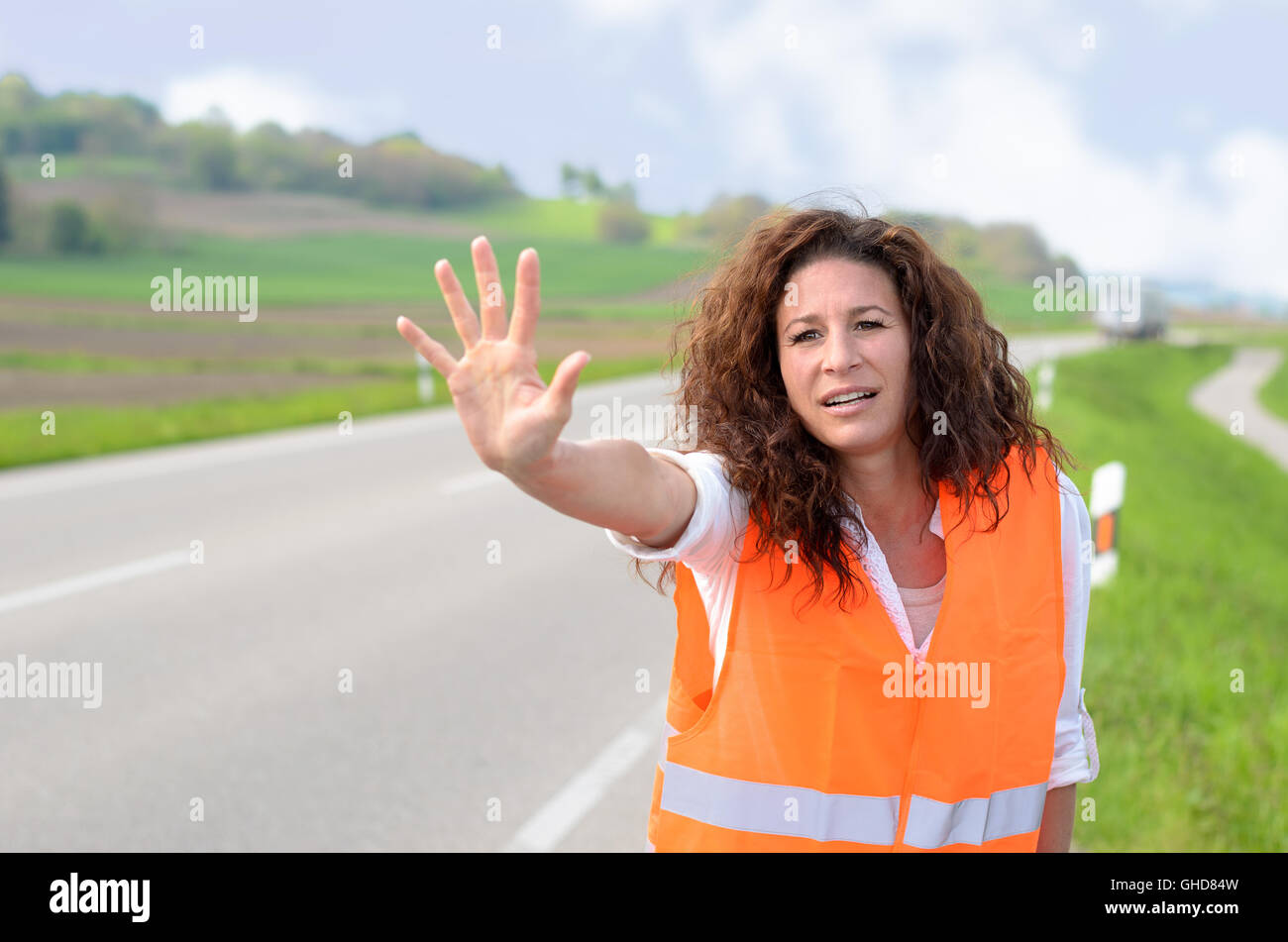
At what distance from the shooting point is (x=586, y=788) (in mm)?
4586

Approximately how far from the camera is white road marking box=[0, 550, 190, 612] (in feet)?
22.5

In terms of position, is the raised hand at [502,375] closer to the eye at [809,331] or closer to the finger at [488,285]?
the finger at [488,285]

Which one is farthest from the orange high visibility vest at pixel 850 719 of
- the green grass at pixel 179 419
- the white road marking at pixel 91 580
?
the green grass at pixel 179 419

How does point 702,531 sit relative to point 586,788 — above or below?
above

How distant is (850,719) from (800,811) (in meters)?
0.20

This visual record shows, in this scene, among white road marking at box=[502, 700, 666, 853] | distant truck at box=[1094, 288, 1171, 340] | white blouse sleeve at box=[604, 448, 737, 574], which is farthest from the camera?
distant truck at box=[1094, 288, 1171, 340]

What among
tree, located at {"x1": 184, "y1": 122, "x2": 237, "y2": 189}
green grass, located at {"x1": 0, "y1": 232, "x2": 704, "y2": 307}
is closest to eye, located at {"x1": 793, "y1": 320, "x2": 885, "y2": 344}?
green grass, located at {"x1": 0, "y1": 232, "x2": 704, "y2": 307}

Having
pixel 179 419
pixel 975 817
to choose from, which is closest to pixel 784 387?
pixel 975 817

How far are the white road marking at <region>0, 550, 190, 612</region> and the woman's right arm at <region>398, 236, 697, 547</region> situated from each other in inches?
236

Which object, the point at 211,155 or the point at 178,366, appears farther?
the point at 211,155

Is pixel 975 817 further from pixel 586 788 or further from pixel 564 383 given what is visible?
pixel 586 788

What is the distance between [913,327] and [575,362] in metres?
0.85

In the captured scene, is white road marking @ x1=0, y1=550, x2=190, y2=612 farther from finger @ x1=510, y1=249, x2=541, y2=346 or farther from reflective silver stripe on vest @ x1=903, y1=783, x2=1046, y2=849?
reflective silver stripe on vest @ x1=903, y1=783, x2=1046, y2=849
